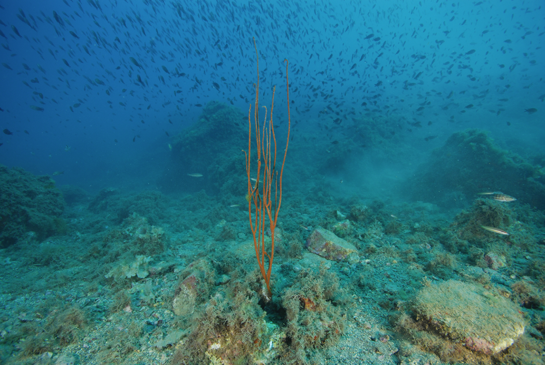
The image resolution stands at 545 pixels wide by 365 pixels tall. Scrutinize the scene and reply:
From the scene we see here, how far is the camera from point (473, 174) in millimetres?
10648

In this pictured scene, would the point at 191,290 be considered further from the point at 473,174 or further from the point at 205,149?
the point at 205,149

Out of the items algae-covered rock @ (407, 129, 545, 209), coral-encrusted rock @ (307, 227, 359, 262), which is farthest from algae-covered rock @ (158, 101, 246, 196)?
algae-covered rock @ (407, 129, 545, 209)

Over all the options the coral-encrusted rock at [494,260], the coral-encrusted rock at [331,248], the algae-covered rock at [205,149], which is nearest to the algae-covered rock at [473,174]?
the coral-encrusted rock at [494,260]

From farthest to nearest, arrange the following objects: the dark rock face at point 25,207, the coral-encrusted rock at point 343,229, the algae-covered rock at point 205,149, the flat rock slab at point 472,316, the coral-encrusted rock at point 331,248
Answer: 1. the algae-covered rock at point 205,149
2. the dark rock face at point 25,207
3. the coral-encrusted rock at point 343,229
4. the coral-encrusted rock at point 331,248
5. the flat rock slab at point 472,316

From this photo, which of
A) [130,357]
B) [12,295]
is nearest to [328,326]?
[130,357]

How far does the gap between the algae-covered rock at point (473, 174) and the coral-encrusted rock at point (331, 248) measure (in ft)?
30.0

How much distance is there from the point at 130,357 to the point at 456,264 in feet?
19.6

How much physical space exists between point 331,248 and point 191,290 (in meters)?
3.15

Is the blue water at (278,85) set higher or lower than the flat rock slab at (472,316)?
higher

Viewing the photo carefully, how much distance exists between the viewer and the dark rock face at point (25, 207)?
7.29 m

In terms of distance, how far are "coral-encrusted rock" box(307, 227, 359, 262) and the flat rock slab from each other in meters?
1.86

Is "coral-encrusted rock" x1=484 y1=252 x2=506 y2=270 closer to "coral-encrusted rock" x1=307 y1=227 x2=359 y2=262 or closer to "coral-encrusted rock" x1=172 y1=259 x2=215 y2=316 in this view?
"coral-encrusted rock" x1=307 y1=227 x2=359 y2=262

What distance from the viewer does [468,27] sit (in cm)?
8400

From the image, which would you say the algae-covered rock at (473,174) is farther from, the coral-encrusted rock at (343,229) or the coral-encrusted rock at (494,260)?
the coral-encrusted rock at (343,229)
